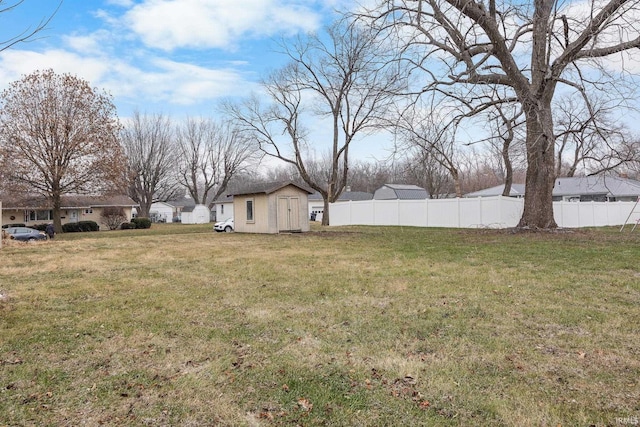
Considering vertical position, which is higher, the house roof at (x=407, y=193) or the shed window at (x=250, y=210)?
the house roof at (x=407, y=193)

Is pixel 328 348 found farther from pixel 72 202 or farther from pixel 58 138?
pixel 72 202

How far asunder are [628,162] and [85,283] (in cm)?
1450

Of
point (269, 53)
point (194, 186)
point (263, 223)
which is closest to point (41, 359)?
point (263, 223)

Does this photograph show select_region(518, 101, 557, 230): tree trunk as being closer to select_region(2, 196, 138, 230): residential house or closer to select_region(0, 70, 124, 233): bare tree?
select_region(0, 70, 124, 233): bare tree

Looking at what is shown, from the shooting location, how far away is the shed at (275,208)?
19000 mm

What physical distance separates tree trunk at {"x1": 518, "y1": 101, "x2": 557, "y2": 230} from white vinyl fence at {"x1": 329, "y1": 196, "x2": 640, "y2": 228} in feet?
16.7

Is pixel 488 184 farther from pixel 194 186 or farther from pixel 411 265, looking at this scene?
pixel 411 265

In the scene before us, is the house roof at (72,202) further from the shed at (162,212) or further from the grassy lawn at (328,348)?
the grassy lawn at (328,348)

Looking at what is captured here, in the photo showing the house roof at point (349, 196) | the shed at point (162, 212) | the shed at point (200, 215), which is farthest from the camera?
the shed at point (162, 212)

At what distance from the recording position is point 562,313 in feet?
14.9

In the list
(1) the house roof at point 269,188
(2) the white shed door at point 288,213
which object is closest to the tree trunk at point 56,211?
(1) the house roof at point 269,188

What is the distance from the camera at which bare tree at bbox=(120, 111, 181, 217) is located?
139ft

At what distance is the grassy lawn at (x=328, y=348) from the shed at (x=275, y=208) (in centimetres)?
1159

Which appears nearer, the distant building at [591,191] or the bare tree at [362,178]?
the distant building at [591,191]
